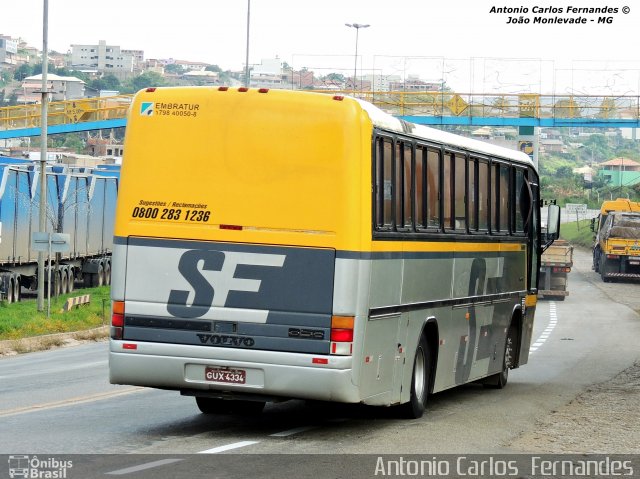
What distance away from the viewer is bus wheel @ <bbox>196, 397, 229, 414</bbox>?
14.8 metres

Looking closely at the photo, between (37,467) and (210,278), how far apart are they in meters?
2.96

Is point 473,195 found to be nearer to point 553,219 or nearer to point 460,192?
point 460,192

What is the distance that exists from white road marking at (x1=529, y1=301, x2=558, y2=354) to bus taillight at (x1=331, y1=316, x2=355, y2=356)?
1573cm

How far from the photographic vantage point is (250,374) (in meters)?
12.6

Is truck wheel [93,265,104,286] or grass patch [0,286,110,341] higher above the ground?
grass patch [0,286,110,341]

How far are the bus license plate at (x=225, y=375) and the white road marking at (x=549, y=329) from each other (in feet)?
51.8

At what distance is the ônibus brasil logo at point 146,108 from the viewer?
13188 millimetres

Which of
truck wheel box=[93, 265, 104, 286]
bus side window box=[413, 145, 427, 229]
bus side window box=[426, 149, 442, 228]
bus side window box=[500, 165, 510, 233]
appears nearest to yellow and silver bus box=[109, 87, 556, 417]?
bus side window box=[413, 145, 427, 229]

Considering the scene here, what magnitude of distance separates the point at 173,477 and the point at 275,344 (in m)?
2.69

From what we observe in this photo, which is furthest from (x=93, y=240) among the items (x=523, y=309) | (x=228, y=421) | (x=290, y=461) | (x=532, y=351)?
(x=290, y=461)

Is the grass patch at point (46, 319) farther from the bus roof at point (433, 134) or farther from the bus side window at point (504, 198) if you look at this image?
the bus roof at point (433, 134)

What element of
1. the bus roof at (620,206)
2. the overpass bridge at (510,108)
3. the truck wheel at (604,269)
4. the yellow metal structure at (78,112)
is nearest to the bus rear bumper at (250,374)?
the truck wheel at (604,269)

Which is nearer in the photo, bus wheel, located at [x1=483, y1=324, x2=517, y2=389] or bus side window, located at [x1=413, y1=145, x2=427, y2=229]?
bus side window, located at [x1=413, y1=145, x2=427, y2=229]

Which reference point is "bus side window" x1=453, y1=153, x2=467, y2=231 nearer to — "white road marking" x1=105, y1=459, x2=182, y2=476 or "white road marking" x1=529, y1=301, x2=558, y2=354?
"white road marking" x1=105, y1=459, x2=182, y2=476
